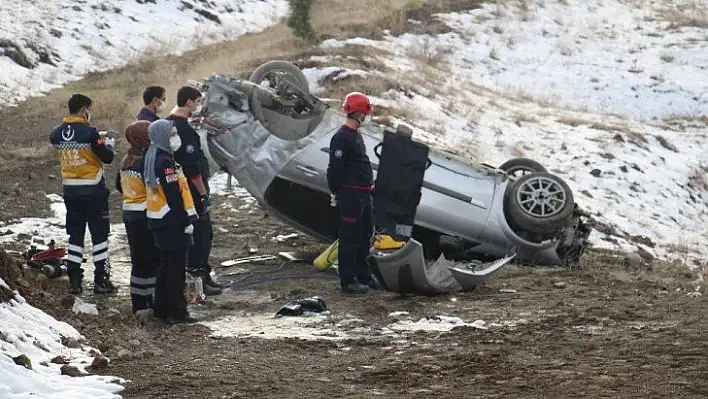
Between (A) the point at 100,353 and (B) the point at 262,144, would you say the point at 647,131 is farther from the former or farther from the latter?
(A) the point at 100,353

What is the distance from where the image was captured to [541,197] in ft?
32.1

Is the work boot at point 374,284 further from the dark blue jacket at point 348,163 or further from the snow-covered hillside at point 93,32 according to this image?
the snow-covered hillside at point 93,32

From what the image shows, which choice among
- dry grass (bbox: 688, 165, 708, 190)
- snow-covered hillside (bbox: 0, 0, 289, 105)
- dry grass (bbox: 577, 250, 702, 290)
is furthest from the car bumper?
snow-covered hillside (bbox: 0, 0, 289, 105)

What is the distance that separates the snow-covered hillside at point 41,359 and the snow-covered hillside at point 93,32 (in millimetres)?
13642

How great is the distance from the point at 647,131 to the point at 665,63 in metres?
8.14

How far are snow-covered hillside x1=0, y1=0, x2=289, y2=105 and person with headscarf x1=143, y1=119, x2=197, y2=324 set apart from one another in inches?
493

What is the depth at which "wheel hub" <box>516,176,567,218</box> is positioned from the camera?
31.9ft

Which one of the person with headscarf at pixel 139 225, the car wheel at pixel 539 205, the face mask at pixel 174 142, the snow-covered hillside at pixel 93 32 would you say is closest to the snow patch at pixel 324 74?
the snow-covered hillside at pixel 93 32

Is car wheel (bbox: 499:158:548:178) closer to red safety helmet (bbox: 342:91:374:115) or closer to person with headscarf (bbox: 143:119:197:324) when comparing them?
red safety helmet (bbox: 342:91:374:115)

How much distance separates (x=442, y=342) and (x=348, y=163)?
248 centimetres

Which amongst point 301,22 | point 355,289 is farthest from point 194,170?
point 301,22

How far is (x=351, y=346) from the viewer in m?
6.77

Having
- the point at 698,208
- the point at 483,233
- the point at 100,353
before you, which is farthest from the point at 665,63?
the point at 100,353

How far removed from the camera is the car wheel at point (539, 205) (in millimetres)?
9664
